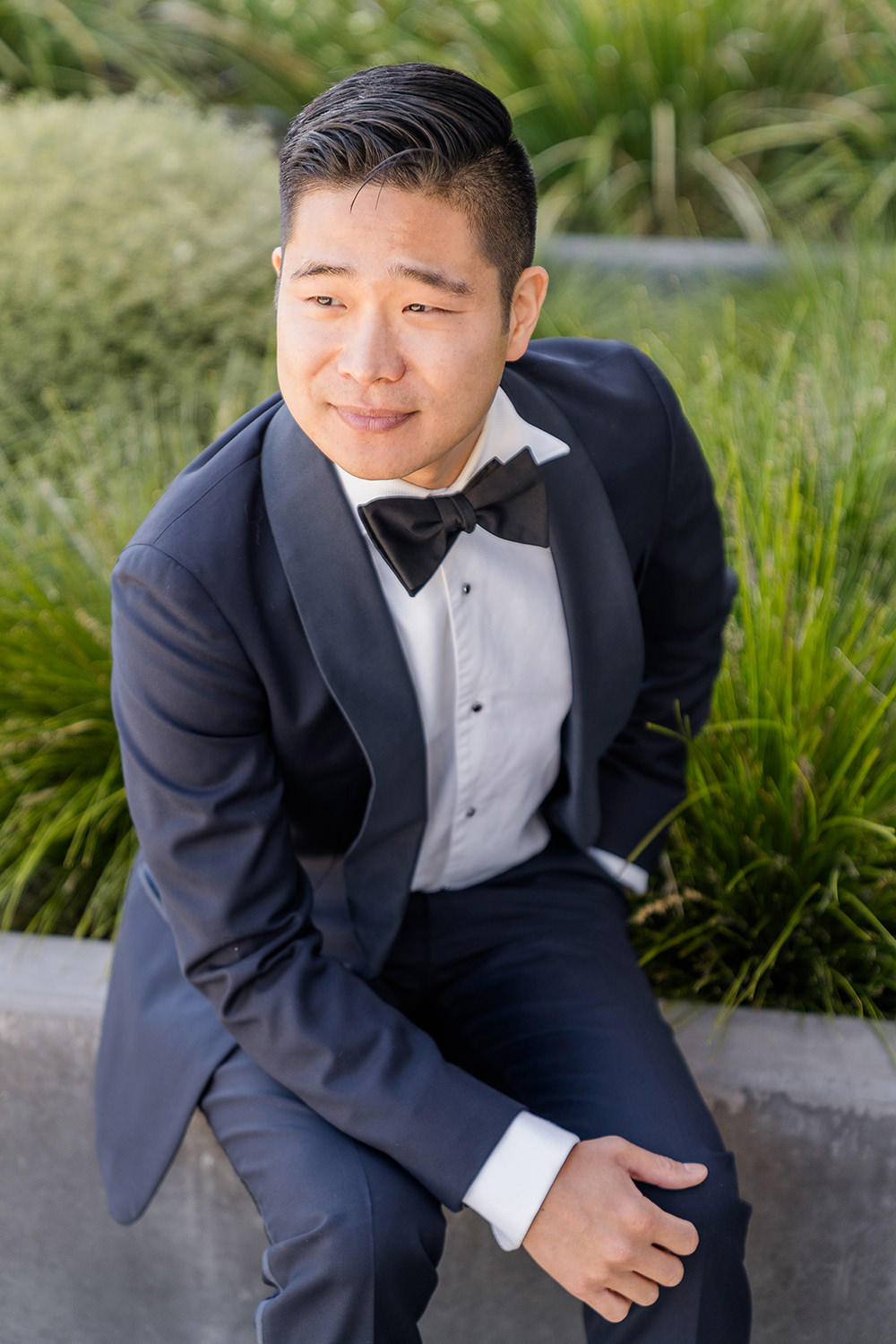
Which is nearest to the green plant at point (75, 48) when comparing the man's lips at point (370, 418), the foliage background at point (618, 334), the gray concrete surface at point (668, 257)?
the foliage background at point (618, 334)

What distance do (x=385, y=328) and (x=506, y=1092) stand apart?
3.09 feet

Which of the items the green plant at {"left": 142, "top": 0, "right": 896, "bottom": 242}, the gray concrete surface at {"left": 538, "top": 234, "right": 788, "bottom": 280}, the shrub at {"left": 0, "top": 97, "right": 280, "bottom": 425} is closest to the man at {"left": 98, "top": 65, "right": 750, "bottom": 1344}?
the shrub at {"left": 0, "top": 97, "right": 280, "bottom": 425}

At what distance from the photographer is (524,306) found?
1368mm

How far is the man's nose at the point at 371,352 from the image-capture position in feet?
3.95

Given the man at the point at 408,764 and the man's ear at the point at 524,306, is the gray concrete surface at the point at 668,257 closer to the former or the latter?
the man at the point at 408,764

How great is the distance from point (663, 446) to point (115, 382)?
1991mm

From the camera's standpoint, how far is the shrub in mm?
3205

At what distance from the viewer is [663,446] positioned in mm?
1622

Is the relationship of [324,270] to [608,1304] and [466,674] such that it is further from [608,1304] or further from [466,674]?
[608,1304]

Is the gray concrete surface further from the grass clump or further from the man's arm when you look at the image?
the man's arm

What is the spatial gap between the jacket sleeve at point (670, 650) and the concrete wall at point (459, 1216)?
0.99ft

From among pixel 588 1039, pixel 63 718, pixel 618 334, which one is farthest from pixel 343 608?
pixel 618 334

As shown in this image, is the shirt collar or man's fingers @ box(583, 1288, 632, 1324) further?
the shirt collar

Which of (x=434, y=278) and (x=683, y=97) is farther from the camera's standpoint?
(x=683, y=97)
